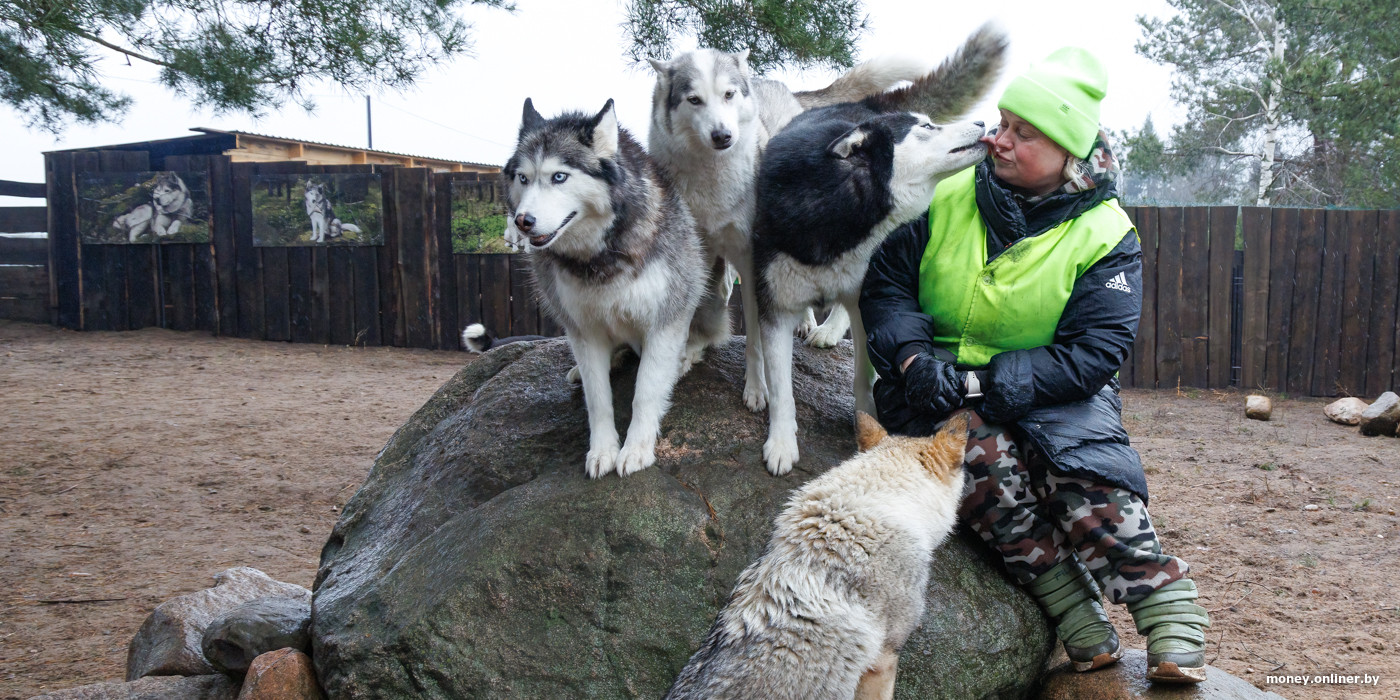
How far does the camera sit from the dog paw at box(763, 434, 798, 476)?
3.55 metres

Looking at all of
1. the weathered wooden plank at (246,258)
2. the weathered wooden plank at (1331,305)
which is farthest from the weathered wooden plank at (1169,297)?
the weathered wooden plank at (246,258)

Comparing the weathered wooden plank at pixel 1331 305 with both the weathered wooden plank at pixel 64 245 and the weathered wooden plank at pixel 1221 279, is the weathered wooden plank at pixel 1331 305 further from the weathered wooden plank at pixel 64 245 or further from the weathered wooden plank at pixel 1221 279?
the weathered wooden plank at pixel 64 245

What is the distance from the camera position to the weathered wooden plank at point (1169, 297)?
11.0 meters

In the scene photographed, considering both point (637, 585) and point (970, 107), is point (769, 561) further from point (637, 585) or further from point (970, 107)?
point (970, 107)

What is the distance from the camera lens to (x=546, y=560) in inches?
129

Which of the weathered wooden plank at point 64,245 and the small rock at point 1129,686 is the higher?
the weathered wooden plank at point 64,245

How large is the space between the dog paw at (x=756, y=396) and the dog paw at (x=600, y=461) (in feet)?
2.13

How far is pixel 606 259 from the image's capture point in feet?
11.6

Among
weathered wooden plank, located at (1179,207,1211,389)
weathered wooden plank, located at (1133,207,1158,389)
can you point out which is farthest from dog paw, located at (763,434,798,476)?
weathered wooden plank, located at (1179,207,1211,389)

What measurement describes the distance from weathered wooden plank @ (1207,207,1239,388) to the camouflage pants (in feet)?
30.2

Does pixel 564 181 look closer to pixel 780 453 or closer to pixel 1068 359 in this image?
pixel 780 453

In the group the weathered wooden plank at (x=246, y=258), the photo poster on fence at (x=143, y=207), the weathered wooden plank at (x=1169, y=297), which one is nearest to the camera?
the weathered wooden plank at (x=1169, y=297)

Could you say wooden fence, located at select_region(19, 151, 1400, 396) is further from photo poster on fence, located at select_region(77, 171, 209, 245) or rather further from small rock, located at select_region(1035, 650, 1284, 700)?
small rock, located at select_region(1035, 650, 1284, 700)

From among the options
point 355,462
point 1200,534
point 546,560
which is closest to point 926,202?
point 546,560
